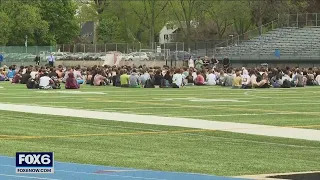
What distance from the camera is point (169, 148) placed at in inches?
690

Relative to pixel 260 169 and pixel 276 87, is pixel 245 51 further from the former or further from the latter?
pixel 260 169

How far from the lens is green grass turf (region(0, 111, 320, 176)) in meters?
14.9

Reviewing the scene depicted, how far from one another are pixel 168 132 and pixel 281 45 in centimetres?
5912

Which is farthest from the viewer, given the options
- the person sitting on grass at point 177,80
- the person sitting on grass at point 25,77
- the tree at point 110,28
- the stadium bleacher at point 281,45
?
the tree at point 110,28

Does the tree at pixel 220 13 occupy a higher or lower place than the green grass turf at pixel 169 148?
higher

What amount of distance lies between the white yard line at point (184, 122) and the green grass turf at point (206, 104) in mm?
1081

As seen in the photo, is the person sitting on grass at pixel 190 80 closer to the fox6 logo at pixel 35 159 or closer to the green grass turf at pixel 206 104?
the green grass turf at pixel 206 104

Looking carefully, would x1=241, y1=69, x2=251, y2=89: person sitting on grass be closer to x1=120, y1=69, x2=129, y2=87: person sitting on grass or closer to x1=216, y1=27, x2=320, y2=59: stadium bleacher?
x1=120, y1=69, x2=129, y2=87: person sitting on grass

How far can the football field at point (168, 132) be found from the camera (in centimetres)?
1544

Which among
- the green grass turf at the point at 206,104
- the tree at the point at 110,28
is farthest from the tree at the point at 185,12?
the green grass turf at the point at 206,104

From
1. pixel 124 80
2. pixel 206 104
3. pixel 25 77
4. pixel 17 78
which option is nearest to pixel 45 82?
pixel 124 80

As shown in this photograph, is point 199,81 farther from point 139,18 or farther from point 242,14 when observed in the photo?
point 139,18

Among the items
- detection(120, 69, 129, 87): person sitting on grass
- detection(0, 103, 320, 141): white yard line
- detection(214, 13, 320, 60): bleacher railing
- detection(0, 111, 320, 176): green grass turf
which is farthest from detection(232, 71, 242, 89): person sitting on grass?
detection(214, 13, 320, 60): bleacher railing

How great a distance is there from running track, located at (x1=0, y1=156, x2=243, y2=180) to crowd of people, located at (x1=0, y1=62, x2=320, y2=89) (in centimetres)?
2900
